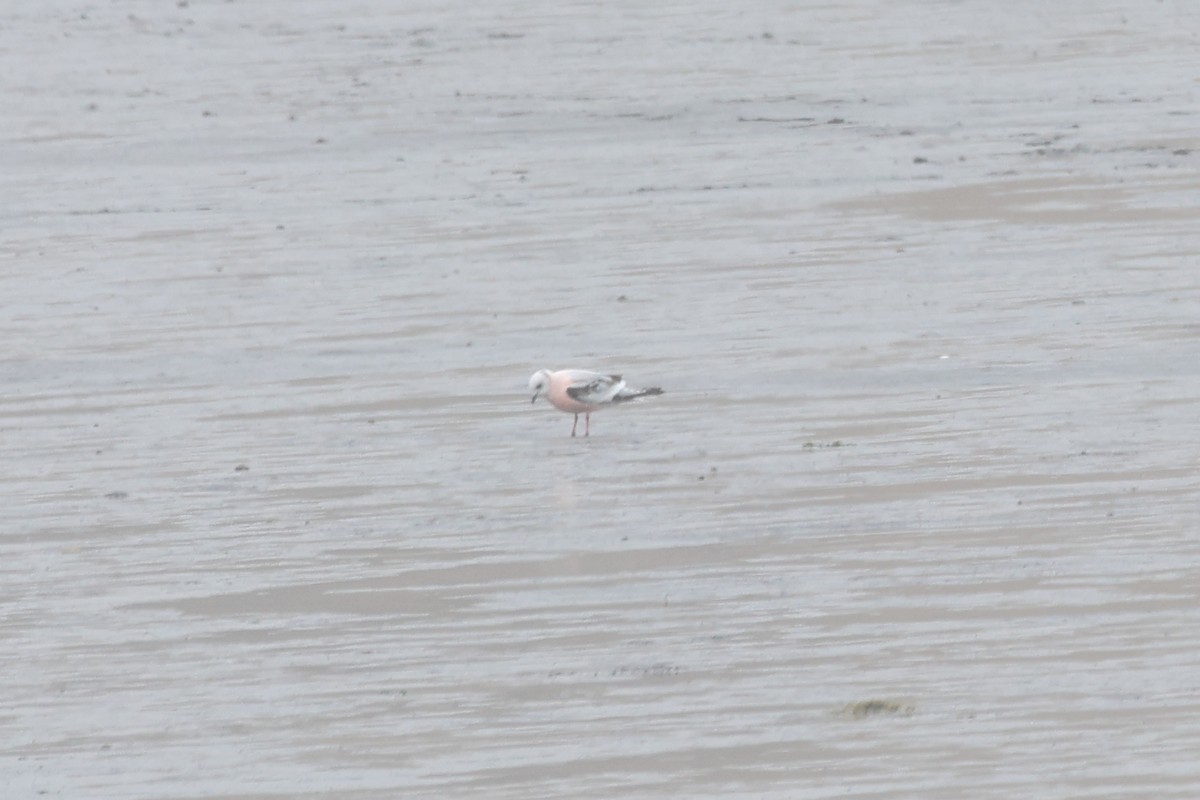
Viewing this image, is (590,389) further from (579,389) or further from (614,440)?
(614,440)

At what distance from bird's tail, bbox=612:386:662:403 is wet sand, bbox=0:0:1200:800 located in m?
0.11

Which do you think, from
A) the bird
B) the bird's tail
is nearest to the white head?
the bird

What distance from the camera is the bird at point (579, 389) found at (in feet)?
32.2

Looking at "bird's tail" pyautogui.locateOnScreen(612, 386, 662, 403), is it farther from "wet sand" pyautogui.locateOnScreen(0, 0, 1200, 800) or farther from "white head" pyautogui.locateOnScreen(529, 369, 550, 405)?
"white head" pyautogui.locateOnScreen(529, 369, 550, 405)

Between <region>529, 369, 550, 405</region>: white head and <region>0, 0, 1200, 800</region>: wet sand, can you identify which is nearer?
<region>0, 0, 1200, 800</region>: wet sand

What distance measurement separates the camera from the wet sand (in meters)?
6.29

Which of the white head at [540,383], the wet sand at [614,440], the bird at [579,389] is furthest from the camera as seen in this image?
the white head at [540,383]

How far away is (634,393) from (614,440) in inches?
8.7

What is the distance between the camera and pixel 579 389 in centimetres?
982

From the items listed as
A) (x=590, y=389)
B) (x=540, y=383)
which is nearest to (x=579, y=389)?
(x=590, y=389)

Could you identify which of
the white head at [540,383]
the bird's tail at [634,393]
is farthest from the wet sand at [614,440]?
the white head at [540,383]

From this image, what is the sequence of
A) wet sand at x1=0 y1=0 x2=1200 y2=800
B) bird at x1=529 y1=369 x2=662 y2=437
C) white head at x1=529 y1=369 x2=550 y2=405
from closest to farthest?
1. wet sand at x1=0 y1=0 x2=1200 y2=800
2. bird at x1=529 y1=369 x2=662 y2=437
3. white head at x1=529 y1=369 x2=550 y2=405

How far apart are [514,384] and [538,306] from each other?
58.5 inches

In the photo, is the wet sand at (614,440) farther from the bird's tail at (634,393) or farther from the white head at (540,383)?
the white head at (540,383)
